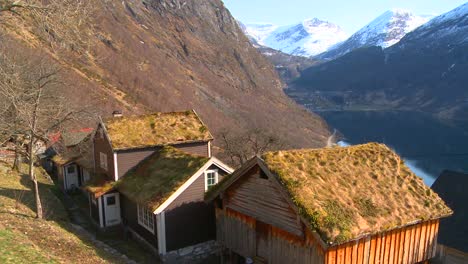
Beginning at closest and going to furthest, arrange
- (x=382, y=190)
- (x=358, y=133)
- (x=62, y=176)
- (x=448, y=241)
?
(x=382, y=190) < (x=448, y=241) < (x=62, y=176) < (x=358, y=133)

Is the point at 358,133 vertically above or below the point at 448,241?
below

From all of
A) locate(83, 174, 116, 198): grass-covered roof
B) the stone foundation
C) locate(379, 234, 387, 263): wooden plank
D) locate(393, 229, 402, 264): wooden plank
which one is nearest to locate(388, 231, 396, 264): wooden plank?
locate(393, 229, 402, 264): wooden plank

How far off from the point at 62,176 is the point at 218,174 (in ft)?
65.2

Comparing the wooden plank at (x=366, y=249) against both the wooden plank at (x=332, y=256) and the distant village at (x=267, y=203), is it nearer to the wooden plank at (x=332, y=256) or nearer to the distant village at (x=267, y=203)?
the distant village at (x=267, y=203)

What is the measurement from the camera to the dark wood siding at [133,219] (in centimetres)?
2298

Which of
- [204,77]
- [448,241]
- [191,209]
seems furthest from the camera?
[204,77]

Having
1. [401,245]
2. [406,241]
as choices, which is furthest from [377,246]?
[406,241]

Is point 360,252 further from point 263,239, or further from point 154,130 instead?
point 154,130

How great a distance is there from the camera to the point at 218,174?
2367cm

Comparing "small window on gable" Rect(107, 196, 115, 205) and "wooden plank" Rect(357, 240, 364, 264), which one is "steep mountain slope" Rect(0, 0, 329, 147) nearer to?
"small window on gable" Rect(107, 196, 115, 205)

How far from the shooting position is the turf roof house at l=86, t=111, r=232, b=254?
22297 mm

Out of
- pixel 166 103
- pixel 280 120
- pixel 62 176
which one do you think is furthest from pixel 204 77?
pixel 62 176

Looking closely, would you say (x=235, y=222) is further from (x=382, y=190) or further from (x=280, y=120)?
(x=280, y=120)

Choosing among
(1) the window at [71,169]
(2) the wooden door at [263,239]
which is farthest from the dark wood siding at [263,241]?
(1) the window at [71,169]
